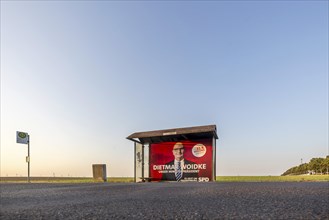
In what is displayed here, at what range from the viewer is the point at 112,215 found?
347 centimetres

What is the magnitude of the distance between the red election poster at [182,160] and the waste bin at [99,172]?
4.22m

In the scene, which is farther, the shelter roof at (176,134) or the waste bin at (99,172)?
the waste bin at (99,172)

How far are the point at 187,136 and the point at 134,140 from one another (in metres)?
4.40

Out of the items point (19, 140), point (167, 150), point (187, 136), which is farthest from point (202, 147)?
point (19, 140)

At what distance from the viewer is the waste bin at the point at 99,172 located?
24.5 m

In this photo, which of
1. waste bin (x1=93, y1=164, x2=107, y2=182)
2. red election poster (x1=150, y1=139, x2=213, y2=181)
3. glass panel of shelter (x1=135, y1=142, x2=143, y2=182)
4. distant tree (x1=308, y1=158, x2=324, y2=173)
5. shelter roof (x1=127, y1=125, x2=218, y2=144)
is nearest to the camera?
shelter roof (x1=127, y1=125, x2=218, y2=144)

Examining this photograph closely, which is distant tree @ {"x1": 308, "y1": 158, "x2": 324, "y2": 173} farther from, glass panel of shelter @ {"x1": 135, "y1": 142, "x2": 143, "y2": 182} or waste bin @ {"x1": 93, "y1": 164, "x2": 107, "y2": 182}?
waste bin @ {"x1": 93, "y1": 164, "x2": 107, "y2": 182}

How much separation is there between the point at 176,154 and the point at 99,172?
22.9 ft

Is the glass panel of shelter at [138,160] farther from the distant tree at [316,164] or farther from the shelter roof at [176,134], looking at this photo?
the distant tree at [316,164]

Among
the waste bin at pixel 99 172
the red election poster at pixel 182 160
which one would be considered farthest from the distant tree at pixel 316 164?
the waste bin at pixel 99 172

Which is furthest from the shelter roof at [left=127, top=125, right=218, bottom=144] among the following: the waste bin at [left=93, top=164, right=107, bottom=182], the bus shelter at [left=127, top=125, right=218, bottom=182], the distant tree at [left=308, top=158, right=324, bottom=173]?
the distant tree at [left=308, top=158, right=324, bottom=173]

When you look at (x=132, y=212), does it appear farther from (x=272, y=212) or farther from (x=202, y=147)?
(x=202, y=147)

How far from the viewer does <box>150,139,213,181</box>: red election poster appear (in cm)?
2203

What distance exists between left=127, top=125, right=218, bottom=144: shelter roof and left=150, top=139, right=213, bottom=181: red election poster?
0.41m
